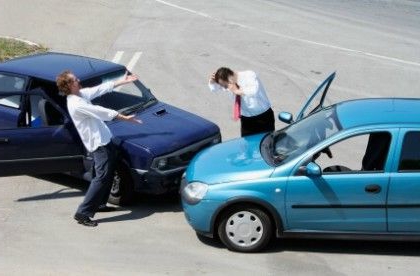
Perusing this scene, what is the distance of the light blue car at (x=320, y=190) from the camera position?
23.9 feet

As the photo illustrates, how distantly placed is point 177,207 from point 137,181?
0.70m

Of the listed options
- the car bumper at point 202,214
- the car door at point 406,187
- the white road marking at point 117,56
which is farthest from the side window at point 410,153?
the white road marking at point 117,56

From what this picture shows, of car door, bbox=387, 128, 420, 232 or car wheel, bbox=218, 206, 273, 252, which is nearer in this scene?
car door, bbox=387, 128, 420, 232

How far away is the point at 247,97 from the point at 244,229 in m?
2.17

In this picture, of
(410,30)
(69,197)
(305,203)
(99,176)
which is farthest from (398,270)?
(410,30)

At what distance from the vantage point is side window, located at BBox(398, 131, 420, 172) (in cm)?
729

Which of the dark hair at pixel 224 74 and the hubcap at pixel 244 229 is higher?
the dark hair at pixel 224 74

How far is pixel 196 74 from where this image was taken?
15.2 m

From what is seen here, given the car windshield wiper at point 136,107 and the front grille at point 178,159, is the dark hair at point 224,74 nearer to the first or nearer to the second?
the front grille at point 178,159

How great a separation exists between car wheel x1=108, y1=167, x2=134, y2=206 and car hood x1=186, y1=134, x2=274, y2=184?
98cm

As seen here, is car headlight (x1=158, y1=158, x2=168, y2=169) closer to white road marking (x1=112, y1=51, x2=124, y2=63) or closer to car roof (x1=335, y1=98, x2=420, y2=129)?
car roof (x1=335, y1=98, x2=420, y2=129)

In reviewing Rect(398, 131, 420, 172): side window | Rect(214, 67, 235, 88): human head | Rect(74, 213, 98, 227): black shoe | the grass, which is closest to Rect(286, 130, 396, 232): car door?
Rect(398, 131, 420, 172): side window

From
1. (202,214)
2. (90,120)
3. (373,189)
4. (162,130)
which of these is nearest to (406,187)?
(373,189)

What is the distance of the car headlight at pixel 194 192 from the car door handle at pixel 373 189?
5.33 feet
